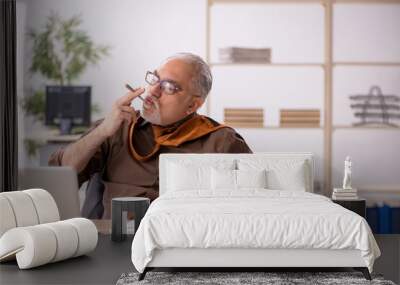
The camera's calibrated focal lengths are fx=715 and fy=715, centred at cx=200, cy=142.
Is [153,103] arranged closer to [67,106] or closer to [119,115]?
[119,115]

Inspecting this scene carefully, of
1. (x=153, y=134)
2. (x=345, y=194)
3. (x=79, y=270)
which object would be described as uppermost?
(x=153, y=134)

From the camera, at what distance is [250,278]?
4.74m

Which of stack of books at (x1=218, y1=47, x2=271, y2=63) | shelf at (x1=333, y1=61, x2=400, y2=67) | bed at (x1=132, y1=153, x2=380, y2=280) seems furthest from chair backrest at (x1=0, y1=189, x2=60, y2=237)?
shelf at (x1=333, y1=61, x2=400, y2=67)

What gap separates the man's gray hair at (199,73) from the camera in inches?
274

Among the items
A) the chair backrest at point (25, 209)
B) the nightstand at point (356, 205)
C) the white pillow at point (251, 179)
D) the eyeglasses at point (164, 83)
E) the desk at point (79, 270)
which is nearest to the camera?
the desk at point (79, 270)

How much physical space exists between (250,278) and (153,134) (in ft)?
8.26

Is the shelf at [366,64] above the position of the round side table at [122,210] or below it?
above

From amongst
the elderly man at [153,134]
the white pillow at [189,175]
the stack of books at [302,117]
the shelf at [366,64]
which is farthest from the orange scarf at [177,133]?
the shelf at [366,64]

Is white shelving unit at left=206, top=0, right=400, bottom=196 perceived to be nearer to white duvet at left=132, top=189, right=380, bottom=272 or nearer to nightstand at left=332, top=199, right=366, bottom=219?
nightstand at left=332, top=199, right=366, bottom=219

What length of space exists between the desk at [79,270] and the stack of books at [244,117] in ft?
5.83

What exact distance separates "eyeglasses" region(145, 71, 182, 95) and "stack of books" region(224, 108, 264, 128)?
1.79 ft

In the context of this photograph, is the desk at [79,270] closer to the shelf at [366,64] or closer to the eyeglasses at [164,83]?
the eyeglasses at [164,83]

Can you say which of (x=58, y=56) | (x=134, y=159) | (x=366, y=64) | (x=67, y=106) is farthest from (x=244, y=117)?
(x=58, y=56)

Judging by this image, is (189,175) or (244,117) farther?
(244,117)
